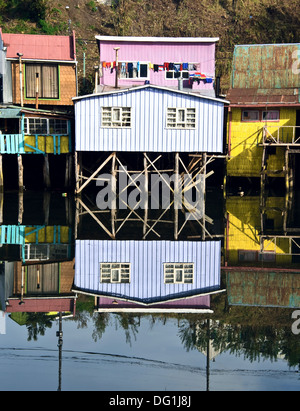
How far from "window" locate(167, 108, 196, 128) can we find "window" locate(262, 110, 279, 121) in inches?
241

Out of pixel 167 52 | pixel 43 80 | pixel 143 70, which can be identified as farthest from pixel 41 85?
pixel 167 52

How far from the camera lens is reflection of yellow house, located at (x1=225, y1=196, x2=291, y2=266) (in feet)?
64.5

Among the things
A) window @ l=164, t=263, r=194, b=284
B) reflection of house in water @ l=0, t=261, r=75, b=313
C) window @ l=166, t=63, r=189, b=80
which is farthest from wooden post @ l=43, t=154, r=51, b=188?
window @ l=164, t=263, r=194, b=284

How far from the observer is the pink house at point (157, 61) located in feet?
114

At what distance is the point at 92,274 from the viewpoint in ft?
56.2

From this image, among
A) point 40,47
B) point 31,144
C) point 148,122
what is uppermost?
point 40,47

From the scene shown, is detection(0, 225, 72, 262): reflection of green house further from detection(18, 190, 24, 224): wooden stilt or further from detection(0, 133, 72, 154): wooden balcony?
detection(0, 133, 72, 154): wooden balcony

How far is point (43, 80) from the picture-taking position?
120 ft

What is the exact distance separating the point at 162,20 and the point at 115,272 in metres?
33.4

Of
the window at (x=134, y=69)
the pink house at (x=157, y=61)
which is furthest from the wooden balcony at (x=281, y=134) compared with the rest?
the window at (x=134, y=69)

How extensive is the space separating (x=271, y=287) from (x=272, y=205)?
15356mm

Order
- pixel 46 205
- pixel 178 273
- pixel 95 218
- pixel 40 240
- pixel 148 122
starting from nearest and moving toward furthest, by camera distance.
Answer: pixel 178 273, pixel 40 240, pixel 95 218, pixel 46 205, pixel 148 122

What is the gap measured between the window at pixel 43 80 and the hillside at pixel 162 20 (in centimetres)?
567

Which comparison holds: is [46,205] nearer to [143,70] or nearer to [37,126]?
[37,126]
